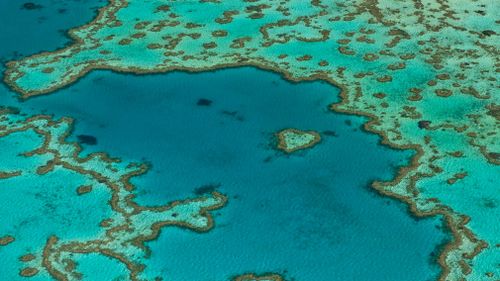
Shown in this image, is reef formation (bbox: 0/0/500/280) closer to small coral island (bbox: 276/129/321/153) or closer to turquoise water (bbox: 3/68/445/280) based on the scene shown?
turquoise water (bbox: 3/68/445/280)

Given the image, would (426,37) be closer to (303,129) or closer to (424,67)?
(424,67)

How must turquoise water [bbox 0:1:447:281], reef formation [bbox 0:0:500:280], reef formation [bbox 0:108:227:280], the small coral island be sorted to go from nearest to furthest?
1. turquoise water [bbox 0:1:447:281]
2. reef formation [bbox 0:108:227:280]
3. reef formation [bbox 0:0:500:280]
4. the small coral island

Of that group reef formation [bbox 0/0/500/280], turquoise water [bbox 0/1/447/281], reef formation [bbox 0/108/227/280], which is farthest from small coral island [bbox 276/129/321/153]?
reef formation [bbox 0/108/227/280]

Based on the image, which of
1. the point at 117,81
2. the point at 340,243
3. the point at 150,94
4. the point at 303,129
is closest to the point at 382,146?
the point at 303,129

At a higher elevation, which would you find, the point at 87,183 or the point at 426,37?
the point at 426,37

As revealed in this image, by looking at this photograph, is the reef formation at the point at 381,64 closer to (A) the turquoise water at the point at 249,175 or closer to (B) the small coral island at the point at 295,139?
(A) the turquoise water at the point at 249,175
